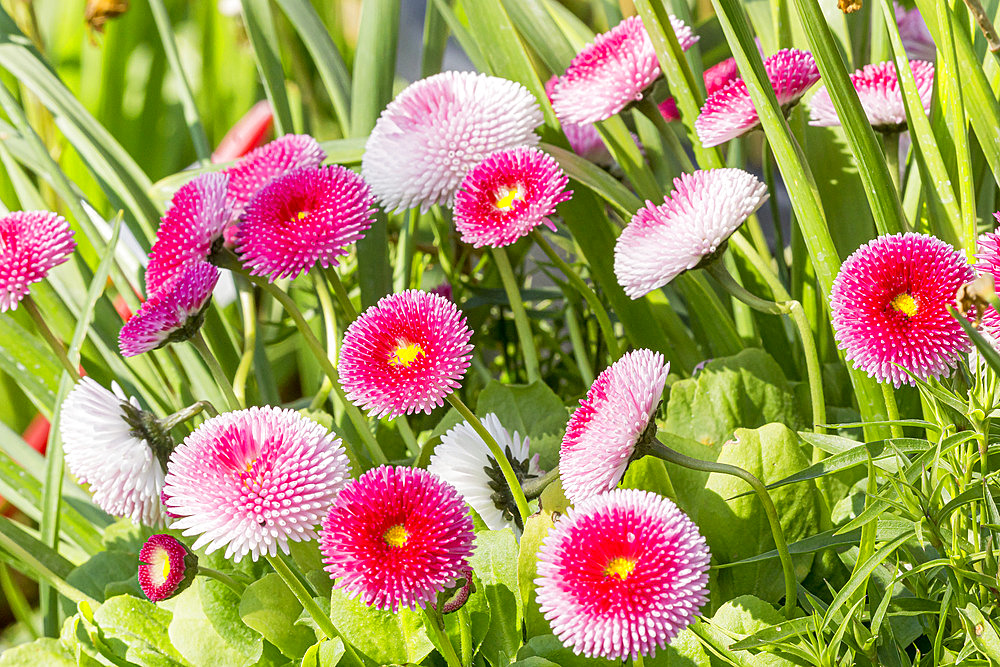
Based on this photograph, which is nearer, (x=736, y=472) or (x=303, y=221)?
(x=736, y=472)

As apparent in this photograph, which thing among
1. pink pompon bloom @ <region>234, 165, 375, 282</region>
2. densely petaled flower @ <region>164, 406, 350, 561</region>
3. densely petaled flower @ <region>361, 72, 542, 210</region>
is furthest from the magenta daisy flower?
densely petaled flower @ <region>164, 406, 350, 561</region>

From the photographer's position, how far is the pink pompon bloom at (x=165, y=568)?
38cm

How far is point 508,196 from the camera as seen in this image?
0.46 metres

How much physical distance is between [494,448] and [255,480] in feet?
0.32

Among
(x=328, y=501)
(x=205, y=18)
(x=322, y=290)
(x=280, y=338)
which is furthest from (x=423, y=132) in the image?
(x=205, y=18)

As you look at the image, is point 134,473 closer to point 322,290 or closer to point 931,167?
point 322,290

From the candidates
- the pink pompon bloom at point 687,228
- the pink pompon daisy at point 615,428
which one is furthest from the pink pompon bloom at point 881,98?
the pink pompon daisy at point 615,428

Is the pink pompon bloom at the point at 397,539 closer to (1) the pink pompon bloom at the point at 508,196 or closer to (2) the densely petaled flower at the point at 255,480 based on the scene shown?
(2) the densely petaled flower at the point at 255,480

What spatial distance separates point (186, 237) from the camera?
1.60ft

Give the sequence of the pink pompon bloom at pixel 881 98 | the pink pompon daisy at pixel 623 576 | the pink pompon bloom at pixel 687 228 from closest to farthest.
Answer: the pink pompon daisy at pixel 623 576, the pink pompon bloom at pixel 687 228, the pink pompon bloom at pixel 881 98

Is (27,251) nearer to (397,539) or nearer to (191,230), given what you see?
(191,230)

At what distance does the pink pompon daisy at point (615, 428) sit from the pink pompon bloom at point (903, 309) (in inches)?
3.0

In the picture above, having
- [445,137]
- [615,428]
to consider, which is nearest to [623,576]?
[615,428]

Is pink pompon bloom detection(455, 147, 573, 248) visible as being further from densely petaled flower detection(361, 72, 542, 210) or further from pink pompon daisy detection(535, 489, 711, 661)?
pink pompon daisy detection(535, 489, 711, 661)
